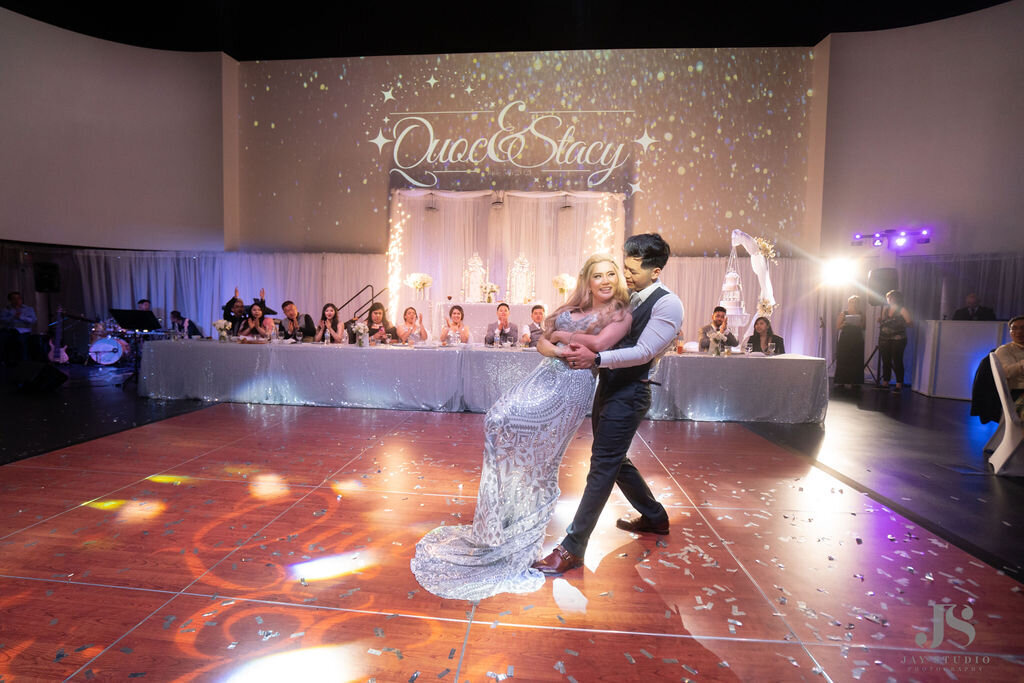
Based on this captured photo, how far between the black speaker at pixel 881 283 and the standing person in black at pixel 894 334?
53 centimetres

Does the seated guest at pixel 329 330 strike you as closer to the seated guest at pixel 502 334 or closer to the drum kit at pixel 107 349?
the seated guest at pixel 502 334

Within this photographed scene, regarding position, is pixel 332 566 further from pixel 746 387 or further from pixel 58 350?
pixel 58 350

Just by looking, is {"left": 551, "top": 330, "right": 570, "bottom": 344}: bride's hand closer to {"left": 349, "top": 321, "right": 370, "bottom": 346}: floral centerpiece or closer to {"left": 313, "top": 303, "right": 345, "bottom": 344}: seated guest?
{"left": 349, "top": 321, "right": 370, "bottom": 346}: floral centerpiece

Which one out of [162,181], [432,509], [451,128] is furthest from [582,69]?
[432,509]

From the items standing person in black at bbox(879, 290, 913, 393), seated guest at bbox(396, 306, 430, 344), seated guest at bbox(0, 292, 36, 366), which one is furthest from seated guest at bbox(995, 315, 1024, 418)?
seated guest at bbox(0, 292, 36, 366)

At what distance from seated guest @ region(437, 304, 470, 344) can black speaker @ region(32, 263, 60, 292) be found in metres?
10.0

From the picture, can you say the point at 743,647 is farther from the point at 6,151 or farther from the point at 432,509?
the point at 6,151

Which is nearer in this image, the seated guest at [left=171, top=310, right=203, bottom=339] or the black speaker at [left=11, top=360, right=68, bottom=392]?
the black speaker at [left=11, top=360, right=68, bottom=392]

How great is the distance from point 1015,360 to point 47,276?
51.9 feet

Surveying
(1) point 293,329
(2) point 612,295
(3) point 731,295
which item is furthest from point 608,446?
(3) point 731,295

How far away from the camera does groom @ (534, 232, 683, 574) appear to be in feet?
7.78

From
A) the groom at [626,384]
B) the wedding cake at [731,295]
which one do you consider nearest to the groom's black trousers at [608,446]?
the groom at [626,384]

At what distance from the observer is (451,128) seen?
11195 millimetres

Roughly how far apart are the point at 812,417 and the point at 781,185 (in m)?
6.37
